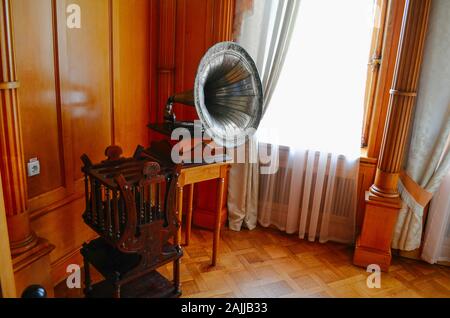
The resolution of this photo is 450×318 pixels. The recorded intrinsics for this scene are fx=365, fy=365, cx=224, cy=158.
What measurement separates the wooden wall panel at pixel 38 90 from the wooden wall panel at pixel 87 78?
6 cm

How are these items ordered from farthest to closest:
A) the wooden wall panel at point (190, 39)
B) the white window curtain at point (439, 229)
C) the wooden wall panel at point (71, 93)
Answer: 1. the wooden wall panel at point (190, 39)
2. the white window curtain at point (439, 229)
3. the wooden wall panel at point (71, 93)

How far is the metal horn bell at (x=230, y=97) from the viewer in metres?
1.78

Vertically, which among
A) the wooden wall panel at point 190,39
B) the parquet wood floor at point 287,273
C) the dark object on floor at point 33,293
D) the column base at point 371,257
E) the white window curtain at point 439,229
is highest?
the wooden wall panel at point 190,39

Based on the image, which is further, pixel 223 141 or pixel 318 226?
pixel 318 226

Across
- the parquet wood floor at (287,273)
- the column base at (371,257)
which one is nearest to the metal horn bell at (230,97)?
the parquet wood floor at (287,273)

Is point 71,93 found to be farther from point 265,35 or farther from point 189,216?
point 265,35

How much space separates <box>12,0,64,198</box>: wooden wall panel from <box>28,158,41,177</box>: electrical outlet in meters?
0.02

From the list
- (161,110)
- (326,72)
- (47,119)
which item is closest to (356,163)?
(326,72)

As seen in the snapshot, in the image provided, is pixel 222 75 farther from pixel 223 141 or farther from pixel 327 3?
pixel 327 3

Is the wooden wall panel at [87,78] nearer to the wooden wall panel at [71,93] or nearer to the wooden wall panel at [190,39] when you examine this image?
the wooden wall panel at [71,93]

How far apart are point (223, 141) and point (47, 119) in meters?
0.84

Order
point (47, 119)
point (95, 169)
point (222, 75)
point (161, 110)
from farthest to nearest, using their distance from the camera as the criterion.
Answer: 1. point (161, 110)
2. point (222, 75)
3. point (47, 119)
4. point (95, 169)

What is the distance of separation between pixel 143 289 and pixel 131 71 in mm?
1286

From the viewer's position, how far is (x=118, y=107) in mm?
2154
